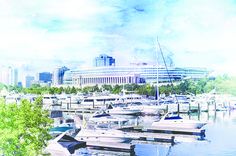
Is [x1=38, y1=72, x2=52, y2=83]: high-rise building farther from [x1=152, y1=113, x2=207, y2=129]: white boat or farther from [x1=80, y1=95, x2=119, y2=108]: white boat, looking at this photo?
[x1=152, y1=113, x2=207, y2=129]: white boat

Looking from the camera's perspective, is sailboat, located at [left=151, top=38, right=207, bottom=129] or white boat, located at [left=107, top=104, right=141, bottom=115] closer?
sailboat, located at [left=151, top=38, right=207, bottom=129]

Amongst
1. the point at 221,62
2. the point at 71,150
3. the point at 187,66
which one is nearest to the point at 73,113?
the point at 71,150

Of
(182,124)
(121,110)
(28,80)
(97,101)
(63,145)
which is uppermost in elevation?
(28,80)

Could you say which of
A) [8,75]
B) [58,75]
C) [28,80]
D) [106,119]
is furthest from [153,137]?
[8,75]

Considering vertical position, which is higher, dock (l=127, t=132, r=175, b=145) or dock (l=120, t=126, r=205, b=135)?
dock (l=120, t=126, r=205, b=135)

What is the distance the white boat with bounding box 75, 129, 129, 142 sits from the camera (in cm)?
626

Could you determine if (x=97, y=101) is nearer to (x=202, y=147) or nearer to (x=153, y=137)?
(x=153, y=137)

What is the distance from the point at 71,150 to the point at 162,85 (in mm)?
1814

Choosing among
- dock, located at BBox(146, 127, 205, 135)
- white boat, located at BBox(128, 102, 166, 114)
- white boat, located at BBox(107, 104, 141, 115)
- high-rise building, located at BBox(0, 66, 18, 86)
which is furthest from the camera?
white boat, located at BBox(128, 102, 166, 114)

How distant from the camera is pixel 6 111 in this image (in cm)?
363

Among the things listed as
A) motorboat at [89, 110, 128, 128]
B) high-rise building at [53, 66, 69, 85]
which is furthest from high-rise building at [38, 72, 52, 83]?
motorboat at [89, 110, 128, 128]

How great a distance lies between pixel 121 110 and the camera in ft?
28.0

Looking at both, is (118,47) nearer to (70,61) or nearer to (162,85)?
(70,61)

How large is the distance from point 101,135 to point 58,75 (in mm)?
1068
